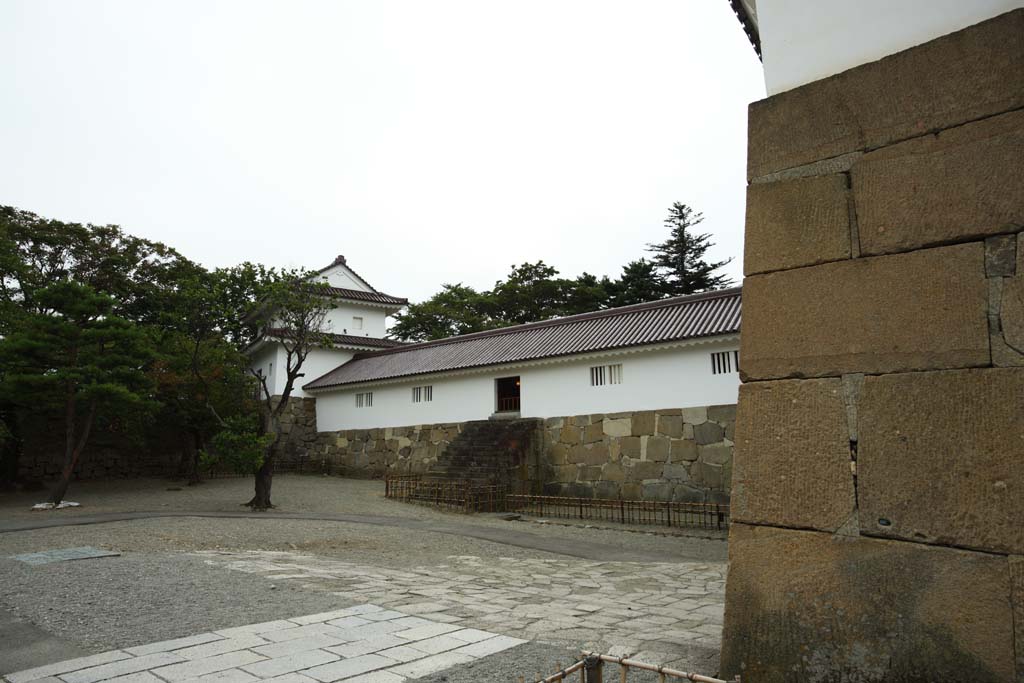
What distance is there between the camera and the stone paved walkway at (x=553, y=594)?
4.05 m

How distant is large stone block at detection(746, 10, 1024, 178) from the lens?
2.51 meters

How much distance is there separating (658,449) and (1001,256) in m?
12.3

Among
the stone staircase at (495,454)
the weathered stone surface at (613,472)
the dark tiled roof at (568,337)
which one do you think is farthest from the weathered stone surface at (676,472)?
the stone staircase at (495,454)

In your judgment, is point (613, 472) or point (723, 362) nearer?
point (723, 362)

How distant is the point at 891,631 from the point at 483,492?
40.3 feet

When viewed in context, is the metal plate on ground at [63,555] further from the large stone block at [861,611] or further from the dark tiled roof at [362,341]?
the dark tiled roof at [362,341]

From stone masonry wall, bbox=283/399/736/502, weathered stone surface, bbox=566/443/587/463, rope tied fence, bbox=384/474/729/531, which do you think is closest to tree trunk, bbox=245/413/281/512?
rope tied fence, bbox=384/474/729/531

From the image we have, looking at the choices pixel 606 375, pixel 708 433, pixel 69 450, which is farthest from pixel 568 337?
pixel 69 450

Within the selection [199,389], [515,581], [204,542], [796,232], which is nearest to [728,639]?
[796,232]

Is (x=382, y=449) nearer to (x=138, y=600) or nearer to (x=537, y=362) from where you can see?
(x=537, y=362)

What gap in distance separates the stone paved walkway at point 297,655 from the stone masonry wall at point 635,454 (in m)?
10.2

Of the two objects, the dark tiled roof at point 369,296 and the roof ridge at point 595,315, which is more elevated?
the dark tiled roof at point 369,296

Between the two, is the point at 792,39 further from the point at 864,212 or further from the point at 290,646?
the point at 290,646

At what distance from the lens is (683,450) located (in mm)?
13820
